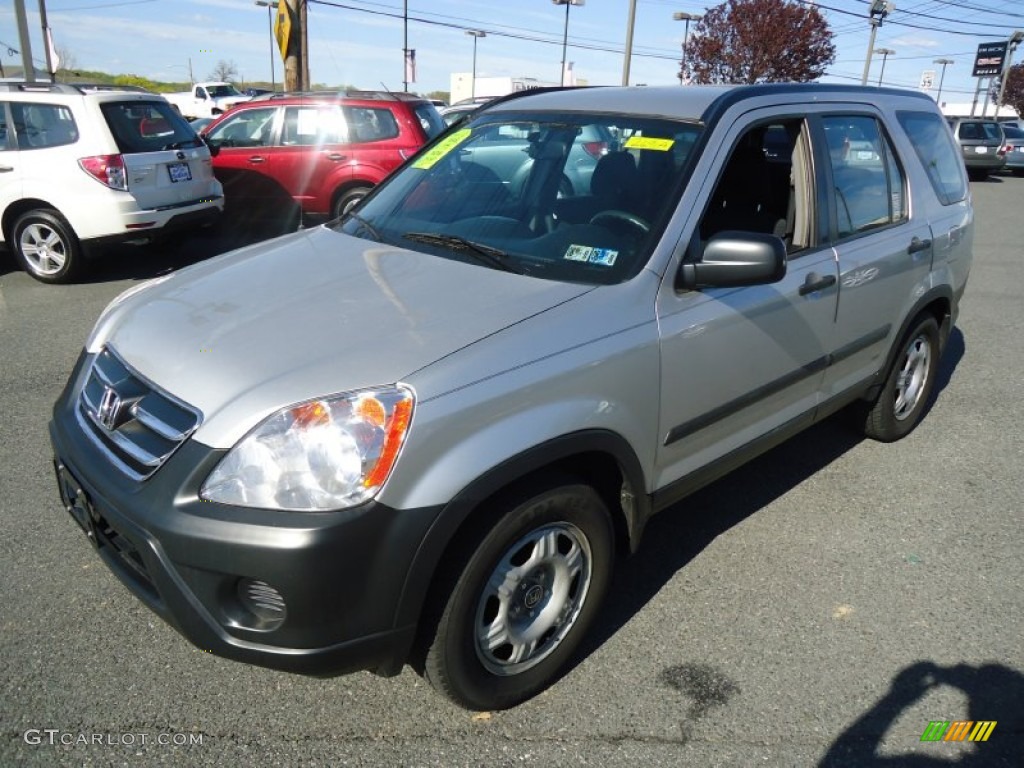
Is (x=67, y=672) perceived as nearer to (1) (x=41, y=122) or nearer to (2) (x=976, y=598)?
(2) (x=976, y=598)

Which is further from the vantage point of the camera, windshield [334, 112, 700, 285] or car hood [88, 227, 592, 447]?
windshield [334, 112, 700, 285]

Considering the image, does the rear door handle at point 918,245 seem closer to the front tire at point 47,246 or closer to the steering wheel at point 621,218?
the steering wheel at point 621,218

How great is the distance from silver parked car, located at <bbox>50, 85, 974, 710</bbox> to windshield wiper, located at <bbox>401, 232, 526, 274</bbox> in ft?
0.04

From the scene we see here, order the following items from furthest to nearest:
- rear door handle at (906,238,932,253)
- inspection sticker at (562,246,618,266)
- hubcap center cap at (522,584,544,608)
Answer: rear door handle at (906,238,932,253) → inspection sticker at (562,246,618,266) → hubcap center cap at (522,584,544,608)

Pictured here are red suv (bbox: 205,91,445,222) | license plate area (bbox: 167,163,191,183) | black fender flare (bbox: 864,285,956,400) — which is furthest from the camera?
red suv (bbox: 205,91,445,222)

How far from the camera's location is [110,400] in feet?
7.93

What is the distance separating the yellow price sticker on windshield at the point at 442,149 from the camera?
11.9ft

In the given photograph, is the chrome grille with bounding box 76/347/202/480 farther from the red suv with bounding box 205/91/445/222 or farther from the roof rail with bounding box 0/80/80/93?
the red suv with bounding box 205/91/445/222

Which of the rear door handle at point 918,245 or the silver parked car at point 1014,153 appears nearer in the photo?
the rear door handle at point 918,245

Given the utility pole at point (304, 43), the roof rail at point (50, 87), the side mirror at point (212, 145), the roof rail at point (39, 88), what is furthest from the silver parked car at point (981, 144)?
the roof rail at point (39, 88)

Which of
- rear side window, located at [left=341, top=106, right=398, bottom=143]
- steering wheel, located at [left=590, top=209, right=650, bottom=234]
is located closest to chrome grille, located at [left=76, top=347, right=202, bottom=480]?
steering wheel, located at [left=590, top=209, right=650, bottom=234]

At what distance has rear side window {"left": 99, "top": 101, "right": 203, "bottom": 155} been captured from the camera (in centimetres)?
763

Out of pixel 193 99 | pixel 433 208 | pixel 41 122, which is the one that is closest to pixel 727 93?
pixel 433 208

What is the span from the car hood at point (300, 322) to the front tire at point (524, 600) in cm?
52
